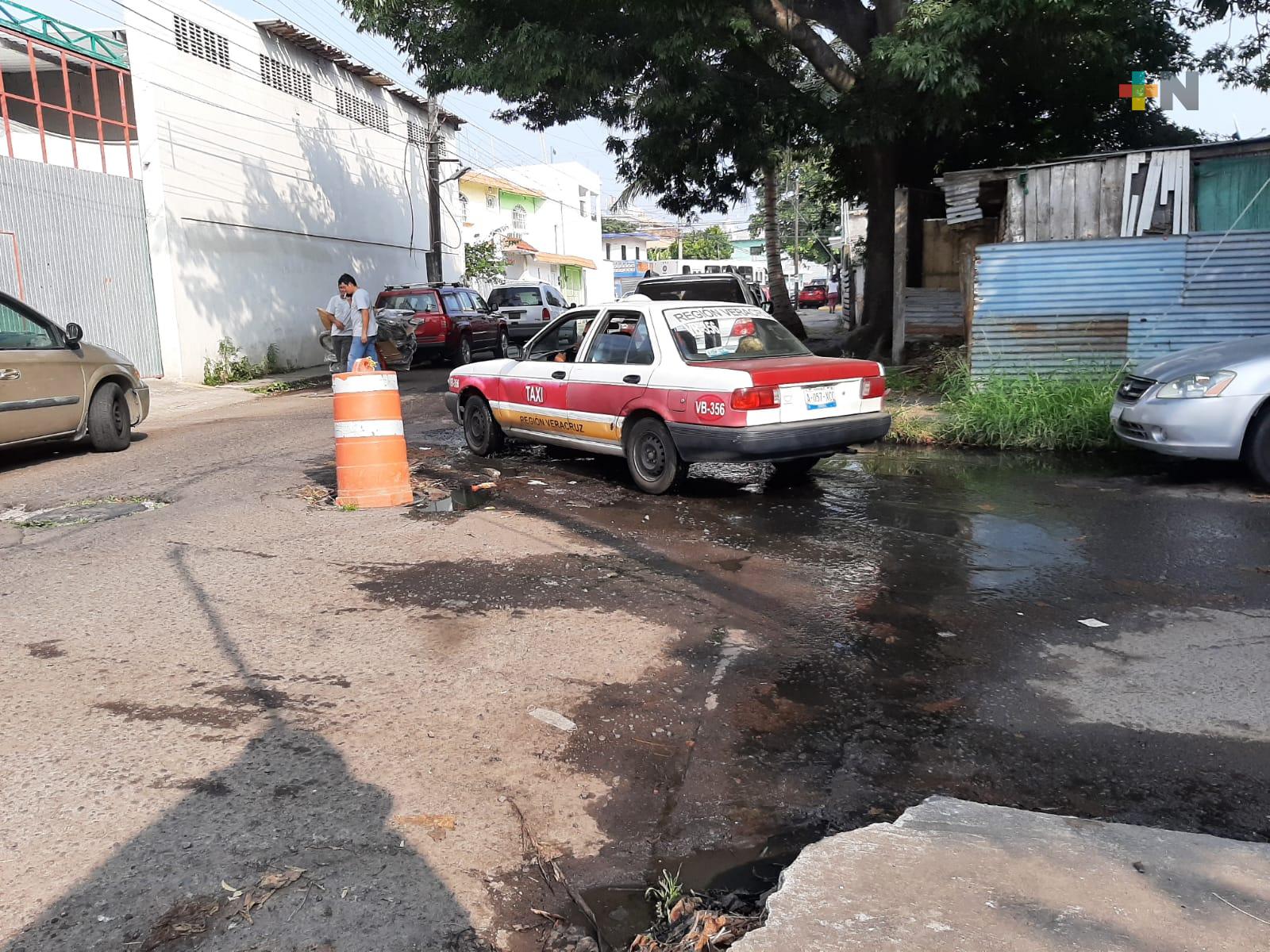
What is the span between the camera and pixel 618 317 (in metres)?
8.62

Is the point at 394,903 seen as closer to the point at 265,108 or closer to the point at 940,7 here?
the point at 940,7

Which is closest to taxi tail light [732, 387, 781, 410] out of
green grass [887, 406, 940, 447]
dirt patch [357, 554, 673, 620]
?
dirt patch [357, 554, 673, 620]

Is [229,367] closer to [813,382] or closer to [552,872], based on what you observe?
[813,382]

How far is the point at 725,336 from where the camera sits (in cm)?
814

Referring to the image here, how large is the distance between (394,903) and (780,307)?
76.8 feet

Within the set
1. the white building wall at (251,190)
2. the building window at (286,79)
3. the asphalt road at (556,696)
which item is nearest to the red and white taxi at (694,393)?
the asphalt road at (556,696)

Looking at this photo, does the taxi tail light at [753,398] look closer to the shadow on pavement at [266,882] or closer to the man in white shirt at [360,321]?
the shadow on pavement at [266,882]

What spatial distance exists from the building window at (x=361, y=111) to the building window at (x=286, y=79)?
4.59 feet

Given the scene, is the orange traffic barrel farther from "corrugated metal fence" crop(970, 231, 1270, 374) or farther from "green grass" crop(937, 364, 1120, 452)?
"corrugated metal fence" crop(970, 231, 1270, 374)

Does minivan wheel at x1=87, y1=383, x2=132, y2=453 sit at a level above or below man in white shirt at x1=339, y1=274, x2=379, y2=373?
below

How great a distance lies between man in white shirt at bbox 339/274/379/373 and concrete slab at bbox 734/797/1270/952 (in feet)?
38.4

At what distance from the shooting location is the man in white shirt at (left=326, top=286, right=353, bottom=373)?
1403 centimetres

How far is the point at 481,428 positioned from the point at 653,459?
2723 mm

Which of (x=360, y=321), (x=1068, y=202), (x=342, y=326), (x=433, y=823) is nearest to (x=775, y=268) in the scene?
(x=1068, y=202)
